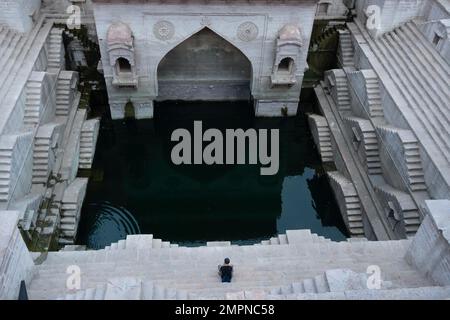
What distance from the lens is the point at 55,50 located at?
16.5 meters

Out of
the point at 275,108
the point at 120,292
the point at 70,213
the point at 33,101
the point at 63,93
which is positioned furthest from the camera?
the point at 275,108

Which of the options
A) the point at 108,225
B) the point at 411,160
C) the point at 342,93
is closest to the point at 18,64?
the point at 108,225

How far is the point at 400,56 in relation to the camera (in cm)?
1581

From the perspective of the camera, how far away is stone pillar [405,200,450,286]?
844cm

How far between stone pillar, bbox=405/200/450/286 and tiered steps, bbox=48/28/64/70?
13809mm

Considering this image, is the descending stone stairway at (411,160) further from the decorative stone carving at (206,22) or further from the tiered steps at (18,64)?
the tiered steps at (18,64)

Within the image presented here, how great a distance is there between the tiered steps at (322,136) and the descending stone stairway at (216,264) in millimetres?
5777

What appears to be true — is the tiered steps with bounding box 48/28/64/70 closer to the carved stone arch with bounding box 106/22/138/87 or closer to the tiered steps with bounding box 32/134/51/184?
the carved stone arch with bounding box 106/22/138/87

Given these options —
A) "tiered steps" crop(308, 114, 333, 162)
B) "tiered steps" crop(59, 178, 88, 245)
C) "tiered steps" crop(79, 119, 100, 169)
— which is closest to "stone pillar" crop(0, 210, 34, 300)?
"tiered steps" crop(59, 178, 88, 245)

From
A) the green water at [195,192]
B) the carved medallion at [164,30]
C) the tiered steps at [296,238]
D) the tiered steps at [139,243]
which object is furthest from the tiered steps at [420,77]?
the tiered steps at [139,243]

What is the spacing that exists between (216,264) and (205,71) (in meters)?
10.3

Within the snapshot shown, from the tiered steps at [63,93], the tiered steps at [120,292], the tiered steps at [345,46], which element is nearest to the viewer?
the tiered steps at [120,292]

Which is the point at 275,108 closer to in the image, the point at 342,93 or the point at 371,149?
the point at 342,93

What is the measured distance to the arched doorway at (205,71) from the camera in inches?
695
